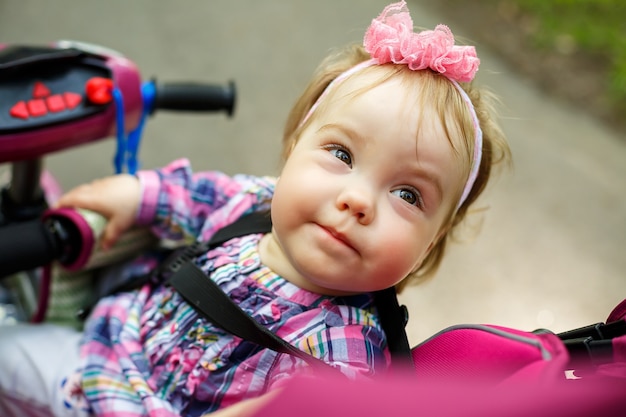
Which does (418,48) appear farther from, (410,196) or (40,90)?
(40,90)

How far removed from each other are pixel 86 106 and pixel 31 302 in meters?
0.38

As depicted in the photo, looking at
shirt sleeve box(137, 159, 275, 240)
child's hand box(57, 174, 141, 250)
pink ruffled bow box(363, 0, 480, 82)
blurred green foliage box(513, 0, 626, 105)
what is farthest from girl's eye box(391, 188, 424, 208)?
blurred green foliage box(513, 0, 626, 105)

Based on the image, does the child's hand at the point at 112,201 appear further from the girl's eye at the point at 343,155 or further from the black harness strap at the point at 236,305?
the girl's eye at the point at 343,155

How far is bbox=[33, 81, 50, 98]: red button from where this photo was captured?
0.88m

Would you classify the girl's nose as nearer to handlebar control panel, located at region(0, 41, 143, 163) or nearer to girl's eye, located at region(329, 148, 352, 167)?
girl's eye, located at region(329, 148, 352, 167)

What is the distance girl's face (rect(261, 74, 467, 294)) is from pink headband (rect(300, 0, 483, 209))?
4 centimetres

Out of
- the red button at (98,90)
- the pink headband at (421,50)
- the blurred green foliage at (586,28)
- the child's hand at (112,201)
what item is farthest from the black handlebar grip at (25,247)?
the blurred green foliage at (586,28)

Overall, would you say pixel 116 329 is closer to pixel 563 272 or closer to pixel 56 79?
pixel 56 79


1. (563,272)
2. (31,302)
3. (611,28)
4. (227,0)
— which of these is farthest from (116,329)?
(611,28)

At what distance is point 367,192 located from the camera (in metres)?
0.69

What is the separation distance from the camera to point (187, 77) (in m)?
1.85

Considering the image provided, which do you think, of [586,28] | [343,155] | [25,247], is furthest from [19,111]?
[586,28]

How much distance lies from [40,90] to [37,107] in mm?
28

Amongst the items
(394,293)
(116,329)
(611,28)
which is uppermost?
(611,28)
